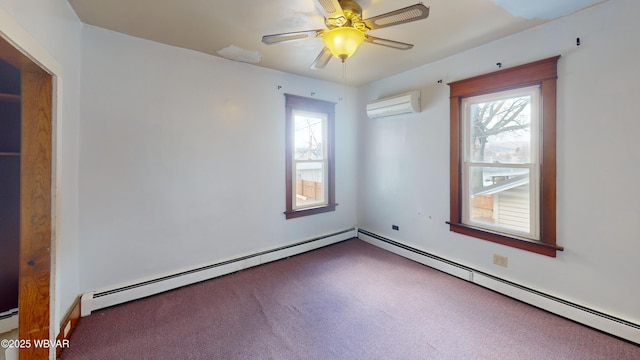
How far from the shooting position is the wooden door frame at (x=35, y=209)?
5.14ft

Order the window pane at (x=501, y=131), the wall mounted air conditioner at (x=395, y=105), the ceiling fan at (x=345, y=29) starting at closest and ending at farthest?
the ceiling fan at (x=345, y=29)
the window pane at (x=501, y=131)
the wall mounted air conditioner at (x=395, y=105)

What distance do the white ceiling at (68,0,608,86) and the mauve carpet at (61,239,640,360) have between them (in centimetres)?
256

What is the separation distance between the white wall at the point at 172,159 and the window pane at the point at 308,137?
34 cm

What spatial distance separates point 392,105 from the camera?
353 cm

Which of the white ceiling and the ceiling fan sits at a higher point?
the white ceiling

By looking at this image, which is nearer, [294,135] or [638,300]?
[638,300]

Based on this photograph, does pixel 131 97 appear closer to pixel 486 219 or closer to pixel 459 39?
pixel 459 39

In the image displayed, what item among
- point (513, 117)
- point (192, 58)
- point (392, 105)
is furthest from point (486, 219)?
point (192, 58)

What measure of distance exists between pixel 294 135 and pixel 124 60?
6.60 ft

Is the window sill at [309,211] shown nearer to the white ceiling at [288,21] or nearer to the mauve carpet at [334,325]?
the mauve carpet at [334,325]

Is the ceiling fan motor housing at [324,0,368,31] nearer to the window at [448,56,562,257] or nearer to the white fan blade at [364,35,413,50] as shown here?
the white fan blade at [364,35,413,50]

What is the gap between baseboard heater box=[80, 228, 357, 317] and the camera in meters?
2.33

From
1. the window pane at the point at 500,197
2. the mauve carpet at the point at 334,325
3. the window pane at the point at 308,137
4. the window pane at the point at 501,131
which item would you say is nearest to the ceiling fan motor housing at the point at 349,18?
the window pane at the point at 501,131

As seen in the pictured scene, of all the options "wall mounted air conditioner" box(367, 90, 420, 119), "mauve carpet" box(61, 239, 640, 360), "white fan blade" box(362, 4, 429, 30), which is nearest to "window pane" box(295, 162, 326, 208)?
"wall mounted air conditioner" box(367, 90, 420, 119)
